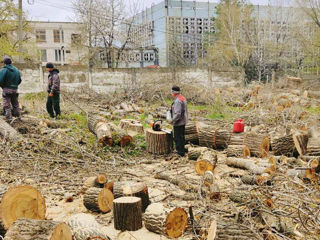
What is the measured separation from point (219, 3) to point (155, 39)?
8.30m

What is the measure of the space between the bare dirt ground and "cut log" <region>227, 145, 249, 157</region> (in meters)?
0.33

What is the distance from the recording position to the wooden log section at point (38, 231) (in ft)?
10.9

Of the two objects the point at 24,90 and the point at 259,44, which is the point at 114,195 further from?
the point at 259,44

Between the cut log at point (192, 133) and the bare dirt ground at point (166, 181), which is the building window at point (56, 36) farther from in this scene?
the cut log at point (192, 133)

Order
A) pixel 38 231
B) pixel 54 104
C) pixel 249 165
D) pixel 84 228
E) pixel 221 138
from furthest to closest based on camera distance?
pixel 54 104 → pixel 221 138 → pixel 249 165 → pixel 84 228 → pixel 38 231

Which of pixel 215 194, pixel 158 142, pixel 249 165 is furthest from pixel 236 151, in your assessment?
pixel 215 194

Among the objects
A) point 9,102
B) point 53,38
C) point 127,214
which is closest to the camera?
point 127,214

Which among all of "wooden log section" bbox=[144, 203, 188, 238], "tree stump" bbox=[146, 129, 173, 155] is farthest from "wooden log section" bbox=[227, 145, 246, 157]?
"wooden log section" bbox=[144, 203, 188, 238]

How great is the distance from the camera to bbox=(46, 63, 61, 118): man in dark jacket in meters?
10.8

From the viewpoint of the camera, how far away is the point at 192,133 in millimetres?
9094

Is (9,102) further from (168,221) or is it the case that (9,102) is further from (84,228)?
(168,221)

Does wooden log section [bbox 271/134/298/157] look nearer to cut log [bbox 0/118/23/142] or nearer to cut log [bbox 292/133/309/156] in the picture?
cut log [bbox 292/133/309/156]

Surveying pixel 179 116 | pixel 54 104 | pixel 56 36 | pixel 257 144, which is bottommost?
pixel 257 144

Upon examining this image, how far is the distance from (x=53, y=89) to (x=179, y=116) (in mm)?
4936
